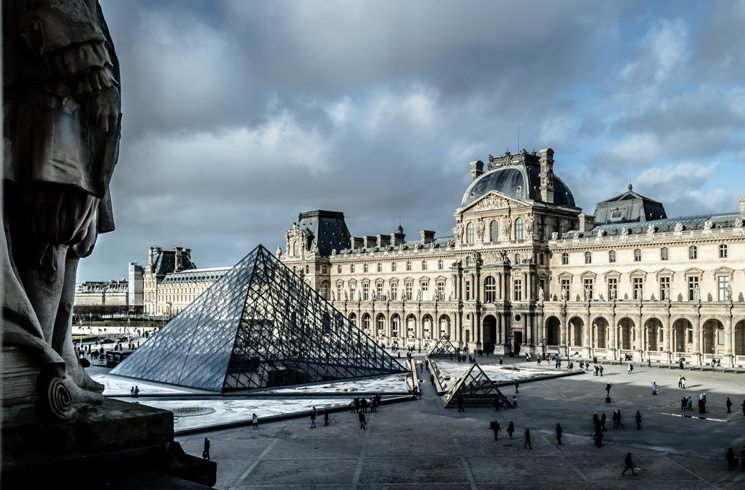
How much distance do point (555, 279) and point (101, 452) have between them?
60.8 meters

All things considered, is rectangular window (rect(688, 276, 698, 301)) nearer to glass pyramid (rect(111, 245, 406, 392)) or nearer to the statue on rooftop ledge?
glass pyramid (rect(111, 245, 406, 392))

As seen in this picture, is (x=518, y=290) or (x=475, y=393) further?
(x=518, y=290)

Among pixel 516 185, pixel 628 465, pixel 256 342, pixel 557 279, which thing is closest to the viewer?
pixel 628 465

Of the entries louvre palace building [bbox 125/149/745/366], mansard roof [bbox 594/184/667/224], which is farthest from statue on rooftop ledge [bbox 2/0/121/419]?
mansard roof [bbox 594/184/667/224]

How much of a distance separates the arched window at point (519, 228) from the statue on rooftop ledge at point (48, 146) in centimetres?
5953

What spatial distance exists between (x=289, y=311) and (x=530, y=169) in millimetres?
31604

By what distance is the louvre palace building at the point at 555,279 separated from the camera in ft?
169

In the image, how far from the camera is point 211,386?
117ft

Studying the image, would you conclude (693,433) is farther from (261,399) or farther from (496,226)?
(496,226)

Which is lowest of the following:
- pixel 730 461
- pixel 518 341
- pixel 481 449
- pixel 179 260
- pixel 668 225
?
pixel 481 449

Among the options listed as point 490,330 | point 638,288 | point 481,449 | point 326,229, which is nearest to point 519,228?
point 490,330

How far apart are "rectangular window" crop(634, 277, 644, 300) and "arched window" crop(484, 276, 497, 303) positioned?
12.7 m

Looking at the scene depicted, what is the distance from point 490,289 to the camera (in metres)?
64.4

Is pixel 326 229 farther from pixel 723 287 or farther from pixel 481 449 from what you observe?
pixel 481 449
